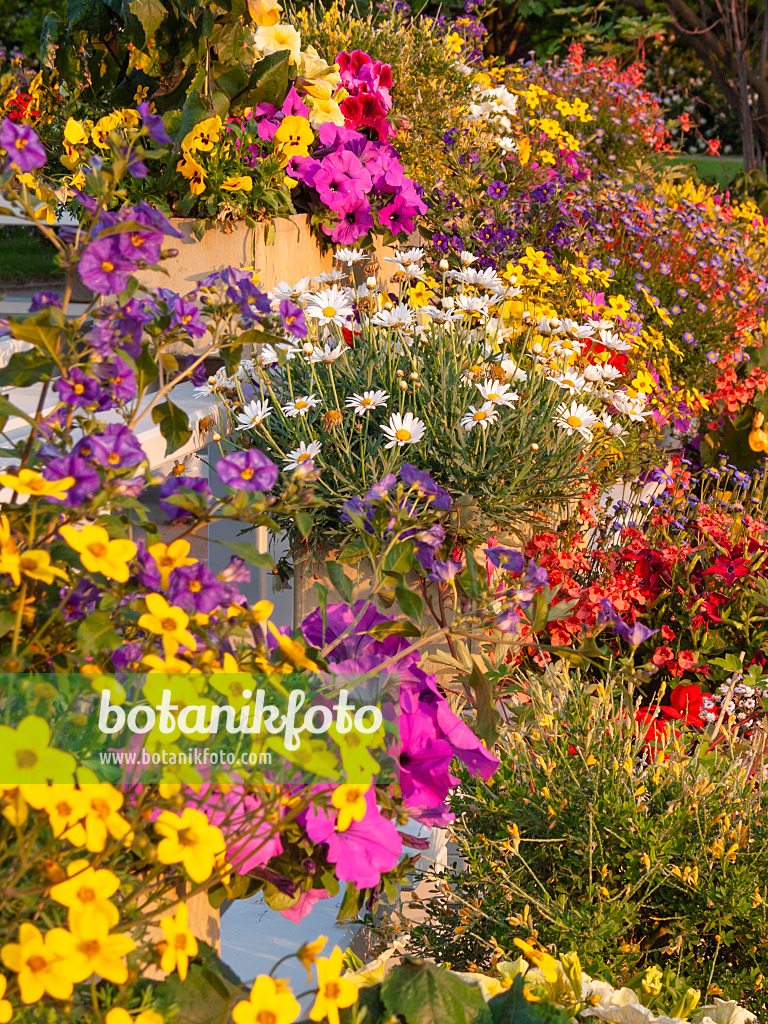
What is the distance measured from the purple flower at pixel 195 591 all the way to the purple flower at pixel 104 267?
0.96 ft

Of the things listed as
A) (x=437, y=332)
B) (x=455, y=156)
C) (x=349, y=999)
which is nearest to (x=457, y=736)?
(x=349, y=999)

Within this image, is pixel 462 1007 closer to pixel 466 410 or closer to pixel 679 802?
pixel 679 802

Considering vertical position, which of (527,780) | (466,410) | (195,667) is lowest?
(527,780)

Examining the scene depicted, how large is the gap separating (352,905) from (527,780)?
688 millimetres

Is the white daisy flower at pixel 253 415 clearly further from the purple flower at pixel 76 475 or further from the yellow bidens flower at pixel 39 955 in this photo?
the yellow bidens flower at pixel 39 955

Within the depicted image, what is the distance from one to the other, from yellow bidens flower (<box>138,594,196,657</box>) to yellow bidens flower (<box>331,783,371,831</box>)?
0.61 ft

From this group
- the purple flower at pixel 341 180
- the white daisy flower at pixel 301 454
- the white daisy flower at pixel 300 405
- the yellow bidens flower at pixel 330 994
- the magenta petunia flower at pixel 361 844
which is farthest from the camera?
the purple flower at pixel 341 180

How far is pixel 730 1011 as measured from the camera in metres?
1.21

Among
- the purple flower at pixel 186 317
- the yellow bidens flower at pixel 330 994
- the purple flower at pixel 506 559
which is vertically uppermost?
the purple flower at pixel 186 317

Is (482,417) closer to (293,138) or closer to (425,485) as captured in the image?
(425,485)

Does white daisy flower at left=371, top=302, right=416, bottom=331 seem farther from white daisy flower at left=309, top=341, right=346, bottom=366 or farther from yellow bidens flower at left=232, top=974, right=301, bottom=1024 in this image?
yellow bidens flower at left=232, top=974, right=301, bottom=1024

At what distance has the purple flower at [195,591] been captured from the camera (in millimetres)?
837

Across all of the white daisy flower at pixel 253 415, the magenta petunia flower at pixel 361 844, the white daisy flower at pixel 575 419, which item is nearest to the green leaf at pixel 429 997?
the magenta petunia flower at pixel 361 844

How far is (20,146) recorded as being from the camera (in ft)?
2.85
